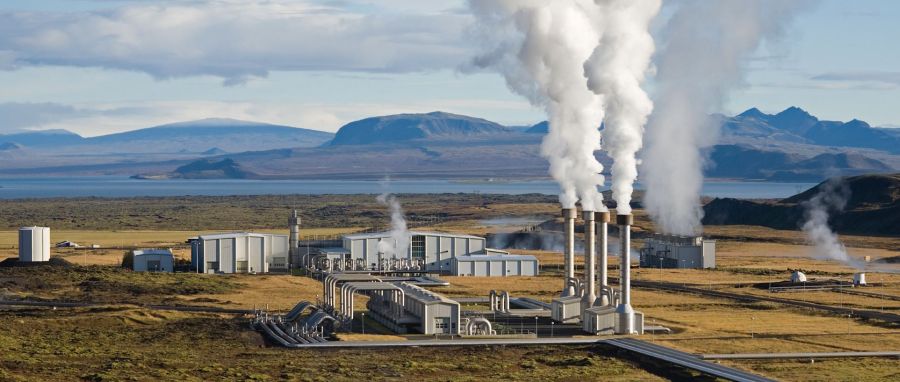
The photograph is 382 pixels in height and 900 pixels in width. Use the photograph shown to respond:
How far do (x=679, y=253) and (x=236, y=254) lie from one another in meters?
42.5

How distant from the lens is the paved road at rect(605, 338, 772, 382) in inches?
2265

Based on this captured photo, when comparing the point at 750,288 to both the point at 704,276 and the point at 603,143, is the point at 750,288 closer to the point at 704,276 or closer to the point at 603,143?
the point at 704,276

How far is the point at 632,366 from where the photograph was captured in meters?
63.6

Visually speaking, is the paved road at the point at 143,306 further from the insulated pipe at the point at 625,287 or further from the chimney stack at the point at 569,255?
the insulated pipe at the point at 625,287

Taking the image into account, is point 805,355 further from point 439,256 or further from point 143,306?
point 439,256

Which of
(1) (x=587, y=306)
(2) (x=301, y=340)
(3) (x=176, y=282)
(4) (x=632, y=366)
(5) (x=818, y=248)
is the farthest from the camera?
(5) (x=818, y=248)

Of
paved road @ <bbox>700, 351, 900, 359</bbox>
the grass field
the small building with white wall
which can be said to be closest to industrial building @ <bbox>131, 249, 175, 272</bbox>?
the grass field

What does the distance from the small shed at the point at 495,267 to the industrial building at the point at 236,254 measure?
649 inches

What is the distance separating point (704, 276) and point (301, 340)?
2245 inches

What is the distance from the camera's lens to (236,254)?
119 m

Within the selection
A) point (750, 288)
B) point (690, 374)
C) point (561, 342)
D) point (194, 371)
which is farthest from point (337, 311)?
point (750, 288)

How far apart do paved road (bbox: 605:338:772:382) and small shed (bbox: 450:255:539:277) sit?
154 ft

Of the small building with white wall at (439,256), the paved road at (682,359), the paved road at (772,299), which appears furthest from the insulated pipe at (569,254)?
the small building with white wall at (439,256)

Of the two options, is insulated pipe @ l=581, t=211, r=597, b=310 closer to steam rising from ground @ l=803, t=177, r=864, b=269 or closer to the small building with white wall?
the small building with white wall
